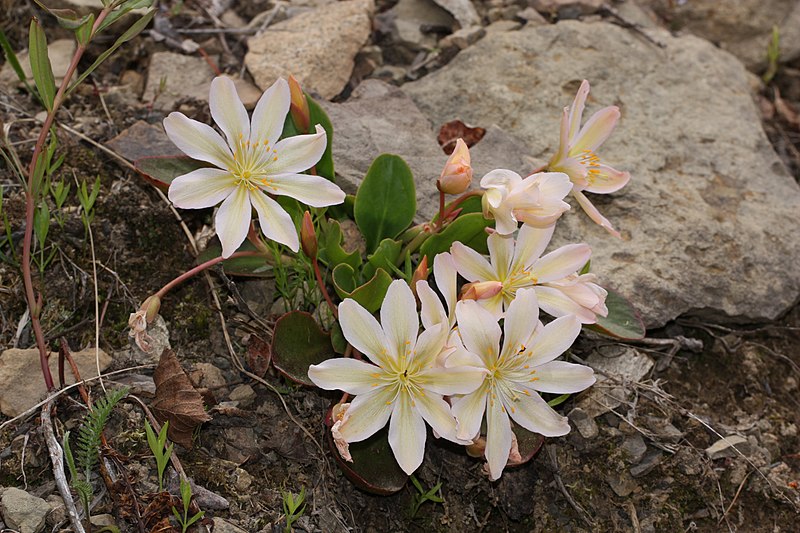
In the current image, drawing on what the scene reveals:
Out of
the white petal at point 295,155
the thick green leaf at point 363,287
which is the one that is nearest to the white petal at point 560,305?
the thick green leaf at point 363,287

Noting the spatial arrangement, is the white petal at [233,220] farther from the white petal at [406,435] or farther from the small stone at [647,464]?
the small stone at [647,464]

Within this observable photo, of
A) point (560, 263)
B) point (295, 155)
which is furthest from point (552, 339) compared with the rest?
point (295, 155)

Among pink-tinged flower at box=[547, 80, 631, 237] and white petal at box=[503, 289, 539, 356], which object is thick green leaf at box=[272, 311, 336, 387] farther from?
pink-tinged flower at box=[547, 80, 631, 237]

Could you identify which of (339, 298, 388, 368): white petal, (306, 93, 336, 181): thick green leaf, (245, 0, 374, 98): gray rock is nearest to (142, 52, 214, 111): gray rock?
Answer: (245, 0, 374, 98): gray rock

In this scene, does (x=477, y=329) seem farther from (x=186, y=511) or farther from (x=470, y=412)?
(x=186, y=511)

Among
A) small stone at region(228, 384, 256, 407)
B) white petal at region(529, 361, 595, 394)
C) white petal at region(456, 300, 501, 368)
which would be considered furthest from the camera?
small stone at region(228, 384, 256, 407)

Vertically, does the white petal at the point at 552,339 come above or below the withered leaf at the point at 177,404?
above
